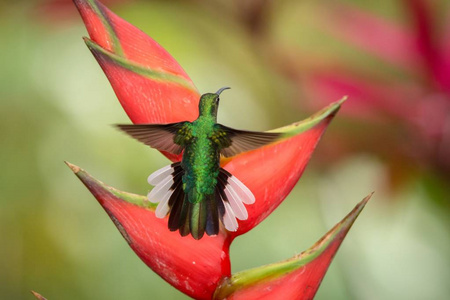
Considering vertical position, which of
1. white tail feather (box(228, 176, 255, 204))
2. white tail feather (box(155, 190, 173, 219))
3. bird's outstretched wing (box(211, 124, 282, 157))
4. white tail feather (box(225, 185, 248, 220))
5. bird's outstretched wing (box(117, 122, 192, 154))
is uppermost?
bird's outstretched wing (box(211, 124, 282, 157))

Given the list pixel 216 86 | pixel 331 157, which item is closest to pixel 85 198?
pixel 216 86

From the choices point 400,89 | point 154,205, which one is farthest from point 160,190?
point 400,89

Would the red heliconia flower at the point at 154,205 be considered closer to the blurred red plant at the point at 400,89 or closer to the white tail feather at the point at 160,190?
the white tail feather at the point at 160,190

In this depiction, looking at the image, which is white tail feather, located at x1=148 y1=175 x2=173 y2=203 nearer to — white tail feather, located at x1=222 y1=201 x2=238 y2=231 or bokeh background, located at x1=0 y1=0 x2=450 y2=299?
white tail feather, located at x1=222 y1=201 x2=238 y2=231

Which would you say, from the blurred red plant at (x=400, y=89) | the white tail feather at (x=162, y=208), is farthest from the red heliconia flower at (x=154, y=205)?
the blurred red plant at (x=400, y=89)

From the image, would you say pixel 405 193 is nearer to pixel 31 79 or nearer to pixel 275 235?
pixel 275 235

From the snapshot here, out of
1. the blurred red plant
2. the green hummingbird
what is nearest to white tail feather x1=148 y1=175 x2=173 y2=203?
the green hummingbird
